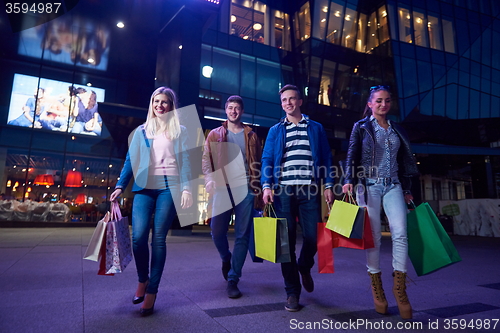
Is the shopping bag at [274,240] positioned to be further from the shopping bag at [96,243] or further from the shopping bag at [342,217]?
the shopping bag at [96,243]

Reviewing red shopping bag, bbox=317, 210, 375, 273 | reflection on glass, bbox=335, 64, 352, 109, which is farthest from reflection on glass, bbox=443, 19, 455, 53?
red shopping bag, bbox=317, 210, 375, 273

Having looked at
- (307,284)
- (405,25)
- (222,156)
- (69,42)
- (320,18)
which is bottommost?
(307,284)

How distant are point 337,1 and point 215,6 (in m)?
15.6

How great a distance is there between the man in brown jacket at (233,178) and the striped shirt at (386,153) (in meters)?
1.26

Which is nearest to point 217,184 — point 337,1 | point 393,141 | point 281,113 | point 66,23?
point 393,141

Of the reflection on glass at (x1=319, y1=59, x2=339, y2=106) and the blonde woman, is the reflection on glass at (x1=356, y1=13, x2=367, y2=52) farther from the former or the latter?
the blonde woman

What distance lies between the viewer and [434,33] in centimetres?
2514

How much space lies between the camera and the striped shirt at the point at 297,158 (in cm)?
Result: 301

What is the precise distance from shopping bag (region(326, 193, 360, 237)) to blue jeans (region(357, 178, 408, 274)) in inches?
11.5

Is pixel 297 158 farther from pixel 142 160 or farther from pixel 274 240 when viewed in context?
pixel 142 160

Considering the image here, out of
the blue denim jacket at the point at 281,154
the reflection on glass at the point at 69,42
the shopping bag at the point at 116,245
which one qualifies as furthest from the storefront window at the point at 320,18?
the shopping bag at the point at 116,245

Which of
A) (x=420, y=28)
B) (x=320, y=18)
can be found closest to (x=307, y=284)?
(x=320, y=18)

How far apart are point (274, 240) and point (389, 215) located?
1.03 meters

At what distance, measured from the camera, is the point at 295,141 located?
3.16 m
